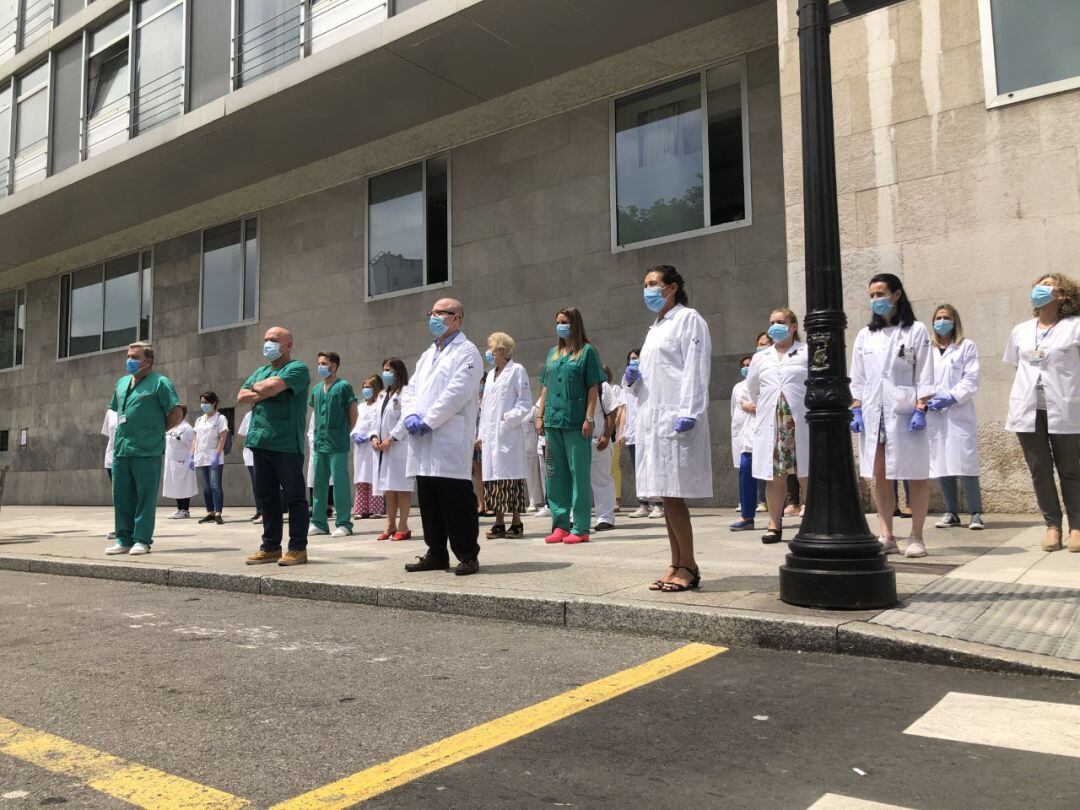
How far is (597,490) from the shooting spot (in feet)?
29.9

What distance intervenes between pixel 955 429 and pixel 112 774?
6890 mm

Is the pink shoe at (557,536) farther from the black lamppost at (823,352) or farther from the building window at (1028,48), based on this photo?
the building window at (1028,48)

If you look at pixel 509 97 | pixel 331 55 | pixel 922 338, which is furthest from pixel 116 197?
pixel 922 338

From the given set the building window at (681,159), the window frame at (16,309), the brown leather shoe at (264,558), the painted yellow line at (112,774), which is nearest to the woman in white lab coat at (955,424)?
the building window at (681,159)

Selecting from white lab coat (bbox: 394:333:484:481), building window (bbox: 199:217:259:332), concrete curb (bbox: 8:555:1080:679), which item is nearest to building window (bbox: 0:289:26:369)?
building window (bbox: 199:217:259:332)

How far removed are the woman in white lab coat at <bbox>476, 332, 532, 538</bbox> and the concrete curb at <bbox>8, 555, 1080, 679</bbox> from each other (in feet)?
9.43

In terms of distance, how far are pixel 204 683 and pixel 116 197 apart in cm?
1727

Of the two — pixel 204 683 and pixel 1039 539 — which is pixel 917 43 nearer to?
pixel 1039 539

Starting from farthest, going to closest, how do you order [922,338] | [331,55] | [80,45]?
[80,45]
[331,55]
[922,338]

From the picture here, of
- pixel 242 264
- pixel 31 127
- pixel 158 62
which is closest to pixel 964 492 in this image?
pixel 242 264

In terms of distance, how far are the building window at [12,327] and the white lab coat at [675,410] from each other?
76.3ft

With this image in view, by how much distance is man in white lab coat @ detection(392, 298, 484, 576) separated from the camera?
19.5ft

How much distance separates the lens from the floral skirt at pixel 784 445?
711 centimetres

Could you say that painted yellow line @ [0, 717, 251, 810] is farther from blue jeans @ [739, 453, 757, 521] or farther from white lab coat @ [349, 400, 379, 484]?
white lab coat @ [349, 400, 379, 484]
